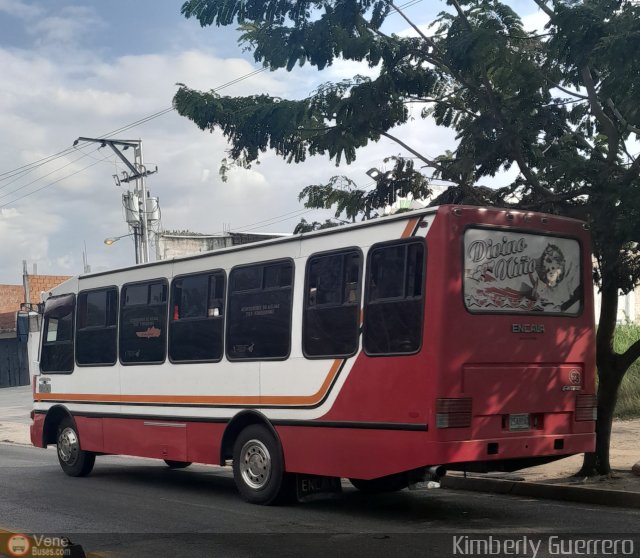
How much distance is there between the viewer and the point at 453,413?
28.2 ft

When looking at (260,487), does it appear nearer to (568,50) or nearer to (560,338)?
(560,338)

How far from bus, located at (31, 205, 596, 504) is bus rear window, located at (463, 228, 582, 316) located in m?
0.02

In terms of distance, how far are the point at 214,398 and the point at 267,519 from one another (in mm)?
2199

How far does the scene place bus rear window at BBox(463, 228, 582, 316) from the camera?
8.98m

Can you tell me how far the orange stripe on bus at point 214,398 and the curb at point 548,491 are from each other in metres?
3.16

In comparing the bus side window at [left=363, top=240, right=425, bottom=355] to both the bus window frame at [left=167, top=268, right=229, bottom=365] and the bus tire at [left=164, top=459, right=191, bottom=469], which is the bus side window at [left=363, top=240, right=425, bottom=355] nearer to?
the bus window frame at [left=167, top=268, right=229, bottom=365]

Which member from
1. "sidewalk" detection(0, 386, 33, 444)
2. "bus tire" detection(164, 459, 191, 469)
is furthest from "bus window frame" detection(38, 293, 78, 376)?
"sidewalk" detection(0, 386, 33, 444)

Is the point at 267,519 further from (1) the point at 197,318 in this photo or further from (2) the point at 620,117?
(2) the point at 620,117

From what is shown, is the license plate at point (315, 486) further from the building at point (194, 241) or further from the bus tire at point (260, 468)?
the building at point (194, 241)

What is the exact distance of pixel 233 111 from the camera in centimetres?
1248

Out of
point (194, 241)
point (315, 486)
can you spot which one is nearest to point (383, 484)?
point (315, 486)

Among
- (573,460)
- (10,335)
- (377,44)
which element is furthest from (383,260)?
(10,335)

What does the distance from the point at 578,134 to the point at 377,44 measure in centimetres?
290

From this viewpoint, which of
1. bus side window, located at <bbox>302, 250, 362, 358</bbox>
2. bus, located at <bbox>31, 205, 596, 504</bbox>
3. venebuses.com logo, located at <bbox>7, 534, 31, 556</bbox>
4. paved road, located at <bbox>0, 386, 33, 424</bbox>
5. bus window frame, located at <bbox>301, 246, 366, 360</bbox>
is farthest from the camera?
paved road, located at <bbox>0, 386, 33, 424</bbox>
